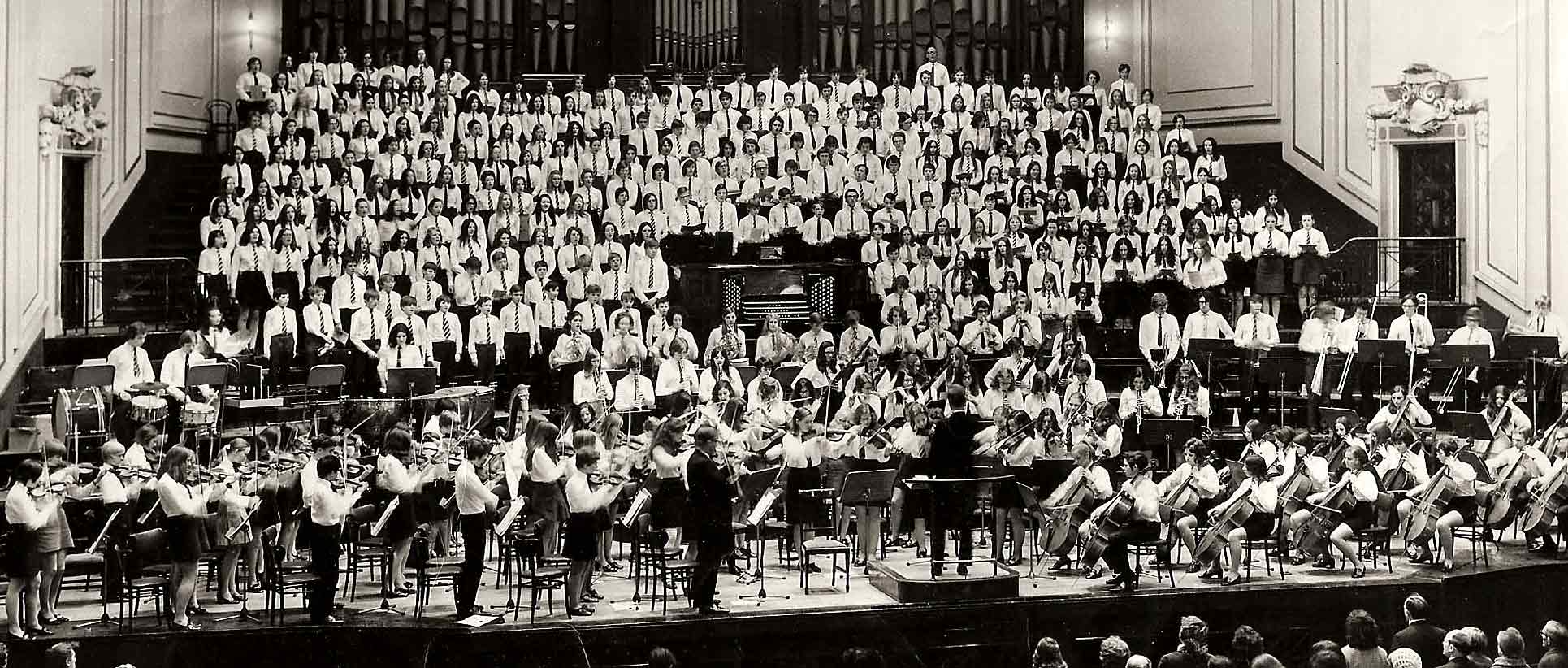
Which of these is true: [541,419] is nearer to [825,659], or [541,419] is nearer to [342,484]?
[342,484]

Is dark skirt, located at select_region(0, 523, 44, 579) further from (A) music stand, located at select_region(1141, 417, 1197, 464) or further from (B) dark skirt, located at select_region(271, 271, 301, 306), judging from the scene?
(A) music stand, located at select_region(1141, 417, 1197, 464)

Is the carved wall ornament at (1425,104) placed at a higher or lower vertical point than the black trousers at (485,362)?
higher

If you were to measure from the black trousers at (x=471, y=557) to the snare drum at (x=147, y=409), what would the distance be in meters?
4.67

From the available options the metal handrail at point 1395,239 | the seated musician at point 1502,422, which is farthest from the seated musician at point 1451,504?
the metal handrail at point 1395,239

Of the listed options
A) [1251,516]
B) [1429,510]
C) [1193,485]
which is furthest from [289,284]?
[1429,510]

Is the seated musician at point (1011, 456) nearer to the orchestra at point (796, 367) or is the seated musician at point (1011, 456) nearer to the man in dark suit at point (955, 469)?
the orchestra at point (796, 367)

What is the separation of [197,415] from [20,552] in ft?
12.8

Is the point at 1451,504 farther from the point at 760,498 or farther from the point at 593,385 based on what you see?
the point at 593,385

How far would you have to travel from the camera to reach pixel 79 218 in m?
17.6

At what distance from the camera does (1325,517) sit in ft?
40.8

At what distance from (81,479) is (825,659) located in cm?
621

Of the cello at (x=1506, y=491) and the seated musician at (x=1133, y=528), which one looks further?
the cello at (x=1506, y=491)

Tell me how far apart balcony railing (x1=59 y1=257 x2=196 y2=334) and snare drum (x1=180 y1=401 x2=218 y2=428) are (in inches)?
113

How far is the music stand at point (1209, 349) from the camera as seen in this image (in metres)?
16.3
